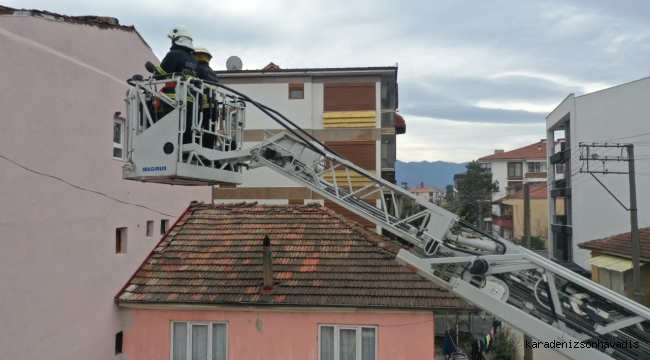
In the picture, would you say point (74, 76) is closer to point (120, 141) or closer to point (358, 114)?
point (120, 141)

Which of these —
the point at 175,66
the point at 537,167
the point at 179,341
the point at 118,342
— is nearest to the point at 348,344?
the point at 179,341

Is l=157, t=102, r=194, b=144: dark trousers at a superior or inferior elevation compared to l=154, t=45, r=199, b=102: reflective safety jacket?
inferior

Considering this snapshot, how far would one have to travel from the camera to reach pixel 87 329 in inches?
346

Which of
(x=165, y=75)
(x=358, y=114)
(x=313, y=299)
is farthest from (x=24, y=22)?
(x=358, y=114)

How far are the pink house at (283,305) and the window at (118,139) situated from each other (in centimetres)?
264

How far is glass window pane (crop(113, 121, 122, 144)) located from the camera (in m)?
9.82

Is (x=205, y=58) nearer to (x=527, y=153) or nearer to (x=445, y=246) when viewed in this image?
(x=445, y=246)

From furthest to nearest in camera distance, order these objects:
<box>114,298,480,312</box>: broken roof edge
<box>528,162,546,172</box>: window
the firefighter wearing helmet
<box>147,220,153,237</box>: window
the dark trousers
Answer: <box>528,162,546,172</box>: window, <box>147,220,153,237</box>: window, <box>114,298,480,312</box>: broken roof edge, the firefighter wearing helmet, the dark trousers

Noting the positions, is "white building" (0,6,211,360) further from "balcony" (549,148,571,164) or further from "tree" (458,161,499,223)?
"tree" (458,161,499,223)

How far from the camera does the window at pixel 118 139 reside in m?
9.82

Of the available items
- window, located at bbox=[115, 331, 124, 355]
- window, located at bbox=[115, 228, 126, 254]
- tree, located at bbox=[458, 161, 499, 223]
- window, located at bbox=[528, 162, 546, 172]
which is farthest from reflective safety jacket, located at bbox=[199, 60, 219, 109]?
window, located at bbox=[528, 162, 546, 172]

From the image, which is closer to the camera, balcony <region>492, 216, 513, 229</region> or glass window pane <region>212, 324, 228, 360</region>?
glass window pane <region>212, 324, 228, 360</region>

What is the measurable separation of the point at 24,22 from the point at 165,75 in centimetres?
280

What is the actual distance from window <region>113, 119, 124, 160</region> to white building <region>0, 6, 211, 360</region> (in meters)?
0.02
